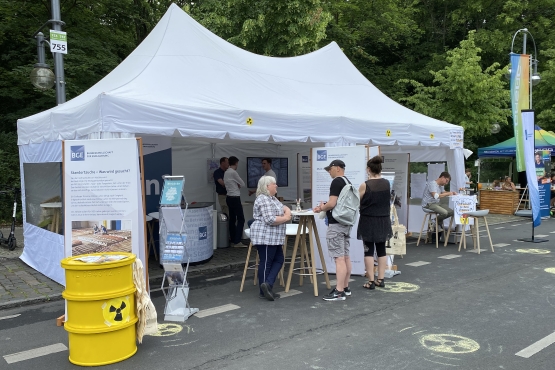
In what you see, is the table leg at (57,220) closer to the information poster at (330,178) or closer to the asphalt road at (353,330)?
the asphalt road at (353,330)

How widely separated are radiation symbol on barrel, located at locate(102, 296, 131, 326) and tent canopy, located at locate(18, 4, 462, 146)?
2132 mm

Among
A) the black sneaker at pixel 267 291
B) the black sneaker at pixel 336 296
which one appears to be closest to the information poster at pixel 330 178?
the black sneaker at pixel 336 296

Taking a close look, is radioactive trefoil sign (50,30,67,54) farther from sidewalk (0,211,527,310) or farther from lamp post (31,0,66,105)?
sidewalk (0,211,527,310)

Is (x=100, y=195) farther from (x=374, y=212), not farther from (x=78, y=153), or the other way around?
(x=374, y=212)

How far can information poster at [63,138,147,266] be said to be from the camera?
4660 mm

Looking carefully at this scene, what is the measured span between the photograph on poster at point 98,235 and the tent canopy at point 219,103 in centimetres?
109

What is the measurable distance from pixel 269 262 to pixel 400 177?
509cm

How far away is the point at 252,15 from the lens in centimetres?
1343

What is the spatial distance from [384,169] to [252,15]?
22.5 ft

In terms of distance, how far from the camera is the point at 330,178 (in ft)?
21.2

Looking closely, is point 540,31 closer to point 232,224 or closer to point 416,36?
point 416,36

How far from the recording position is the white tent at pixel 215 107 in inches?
213

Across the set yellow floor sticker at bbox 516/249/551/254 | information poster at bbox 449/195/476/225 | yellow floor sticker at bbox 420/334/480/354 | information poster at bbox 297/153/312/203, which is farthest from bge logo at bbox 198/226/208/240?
yellow floor sticker at bbox 516/249/551/254

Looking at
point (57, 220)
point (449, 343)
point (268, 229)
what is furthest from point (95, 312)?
point (57, 220)
